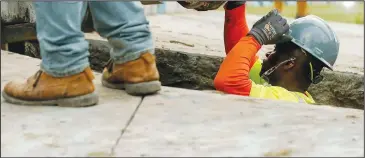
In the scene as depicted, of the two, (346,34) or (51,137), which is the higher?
(51,137)

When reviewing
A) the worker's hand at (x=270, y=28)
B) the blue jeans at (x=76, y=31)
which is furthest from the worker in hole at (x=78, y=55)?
the worker's hand at (x=270, y=28)

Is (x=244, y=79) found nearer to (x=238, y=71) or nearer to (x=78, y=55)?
(x=238, y=71)

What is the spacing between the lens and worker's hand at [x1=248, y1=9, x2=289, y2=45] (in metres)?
3.68

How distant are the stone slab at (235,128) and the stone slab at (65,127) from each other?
0.21 feet

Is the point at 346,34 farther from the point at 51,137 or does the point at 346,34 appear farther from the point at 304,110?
the point at 51,137

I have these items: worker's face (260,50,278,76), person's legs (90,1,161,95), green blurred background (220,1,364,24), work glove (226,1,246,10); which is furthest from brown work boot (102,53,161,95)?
green blurred background (220,1,364,24)

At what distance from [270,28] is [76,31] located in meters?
1.50

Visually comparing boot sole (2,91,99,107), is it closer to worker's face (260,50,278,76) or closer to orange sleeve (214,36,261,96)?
orange sleeve (214,36,261,96)

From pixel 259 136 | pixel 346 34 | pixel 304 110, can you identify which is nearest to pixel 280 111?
pixel 304 110

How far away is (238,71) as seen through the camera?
3.69m

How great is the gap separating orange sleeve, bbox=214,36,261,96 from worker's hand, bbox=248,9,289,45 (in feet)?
0.15

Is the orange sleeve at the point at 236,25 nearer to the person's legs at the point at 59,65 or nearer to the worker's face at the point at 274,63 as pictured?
the worker's face at the point at 274,63

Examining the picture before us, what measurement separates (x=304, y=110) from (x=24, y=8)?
235 centimetres

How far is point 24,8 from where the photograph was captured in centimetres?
433
